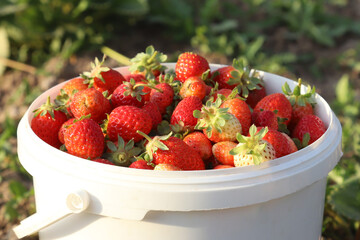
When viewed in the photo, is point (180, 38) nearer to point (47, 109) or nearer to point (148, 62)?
point (148, 62)

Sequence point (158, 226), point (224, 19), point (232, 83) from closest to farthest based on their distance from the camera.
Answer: point (158, 226), point (232, 83), point (224, 19)

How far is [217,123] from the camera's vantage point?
1.33 m

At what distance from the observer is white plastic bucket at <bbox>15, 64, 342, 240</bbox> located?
1.17m

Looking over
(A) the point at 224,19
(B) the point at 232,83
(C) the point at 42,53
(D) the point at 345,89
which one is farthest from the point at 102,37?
(B) the point at 232,83

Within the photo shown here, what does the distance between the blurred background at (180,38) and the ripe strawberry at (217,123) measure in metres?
1.67

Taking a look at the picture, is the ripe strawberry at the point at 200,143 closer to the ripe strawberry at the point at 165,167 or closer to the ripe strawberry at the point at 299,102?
the ripe strawberry at the point at 165,167

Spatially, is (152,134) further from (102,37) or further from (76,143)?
(102,37)

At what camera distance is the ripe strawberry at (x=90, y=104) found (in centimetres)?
143

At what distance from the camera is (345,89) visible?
3029 millimetres

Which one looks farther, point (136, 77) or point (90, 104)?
point (136, 77)

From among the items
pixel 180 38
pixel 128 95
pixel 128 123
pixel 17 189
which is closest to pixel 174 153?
pixel 128 123

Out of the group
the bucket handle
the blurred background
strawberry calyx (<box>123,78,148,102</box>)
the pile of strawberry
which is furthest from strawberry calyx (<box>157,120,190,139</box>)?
the blurred background

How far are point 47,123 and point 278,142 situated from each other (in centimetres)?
62

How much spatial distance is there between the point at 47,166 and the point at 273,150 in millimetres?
535
